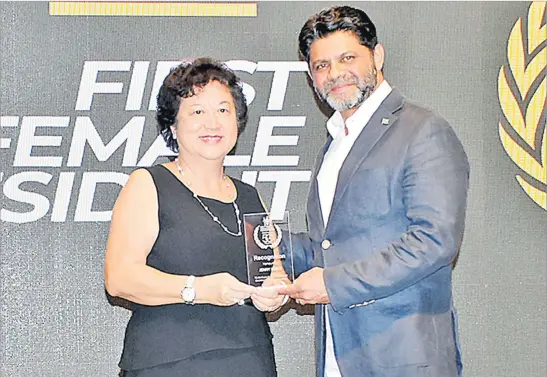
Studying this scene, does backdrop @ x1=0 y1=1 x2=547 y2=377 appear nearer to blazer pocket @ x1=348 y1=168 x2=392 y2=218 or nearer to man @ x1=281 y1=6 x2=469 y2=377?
man @ x1=281 y1=6 x2=469 y2=377

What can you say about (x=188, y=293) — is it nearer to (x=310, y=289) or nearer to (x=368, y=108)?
(x=310, y=289)

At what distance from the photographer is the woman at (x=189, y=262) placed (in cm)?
249

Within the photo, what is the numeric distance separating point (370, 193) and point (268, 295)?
0.41 meters

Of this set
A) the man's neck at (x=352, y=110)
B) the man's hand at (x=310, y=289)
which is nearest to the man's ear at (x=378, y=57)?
the man's neck at (x=352, y=110)

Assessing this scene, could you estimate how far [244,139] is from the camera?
3.55m

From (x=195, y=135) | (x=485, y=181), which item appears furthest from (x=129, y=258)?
(x=485, y=181)

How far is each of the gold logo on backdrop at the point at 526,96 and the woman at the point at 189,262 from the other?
1.42 metres

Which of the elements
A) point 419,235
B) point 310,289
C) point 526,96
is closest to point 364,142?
point 419,235

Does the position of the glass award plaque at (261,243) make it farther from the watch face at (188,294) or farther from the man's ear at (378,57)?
the man's ear at (378,57)

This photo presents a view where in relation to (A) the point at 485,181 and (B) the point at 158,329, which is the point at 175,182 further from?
(A) the point at 485,181

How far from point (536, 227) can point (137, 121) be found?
5.49 feet

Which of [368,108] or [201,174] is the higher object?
[368,108]

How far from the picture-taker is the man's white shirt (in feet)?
8.75

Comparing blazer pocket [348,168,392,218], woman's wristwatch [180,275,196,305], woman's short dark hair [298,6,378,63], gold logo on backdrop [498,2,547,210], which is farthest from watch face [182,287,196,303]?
gold logo on backdrop [498,2,547,210]
